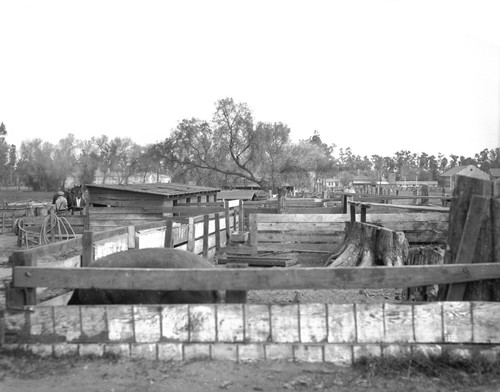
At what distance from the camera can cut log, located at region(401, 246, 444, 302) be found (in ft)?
19.1

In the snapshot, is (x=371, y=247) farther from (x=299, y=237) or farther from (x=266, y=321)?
(x=266, y=321)

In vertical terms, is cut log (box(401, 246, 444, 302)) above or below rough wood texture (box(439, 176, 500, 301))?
below

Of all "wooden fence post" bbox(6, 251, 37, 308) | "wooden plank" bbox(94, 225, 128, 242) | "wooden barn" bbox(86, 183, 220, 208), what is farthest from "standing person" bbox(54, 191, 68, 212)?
"wooden fence post" bbox(6, 251, 37, 308)

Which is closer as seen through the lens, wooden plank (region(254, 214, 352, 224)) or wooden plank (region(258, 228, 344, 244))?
wooden plank (region(254, 214, 352, 224))

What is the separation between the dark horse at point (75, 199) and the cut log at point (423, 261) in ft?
57.3

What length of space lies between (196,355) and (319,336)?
99cm

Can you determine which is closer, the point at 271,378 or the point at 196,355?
the point at 271,378

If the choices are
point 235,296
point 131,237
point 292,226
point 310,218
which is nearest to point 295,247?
point 292,226

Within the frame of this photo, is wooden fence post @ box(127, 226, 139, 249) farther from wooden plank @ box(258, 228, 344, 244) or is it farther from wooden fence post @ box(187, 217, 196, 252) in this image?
wooden plank @ box(258, 228, 344, 244)

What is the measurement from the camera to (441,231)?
11094 millimetres

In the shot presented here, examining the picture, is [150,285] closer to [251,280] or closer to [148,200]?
[251,280]

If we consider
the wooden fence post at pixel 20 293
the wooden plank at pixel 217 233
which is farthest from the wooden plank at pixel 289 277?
the wooden plank at pixel 217 233

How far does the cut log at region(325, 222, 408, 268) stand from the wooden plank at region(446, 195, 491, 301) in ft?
13.6

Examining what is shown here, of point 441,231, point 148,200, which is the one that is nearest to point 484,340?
point 441,231
